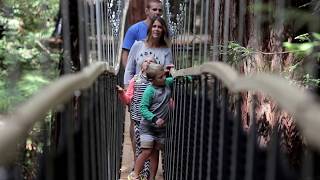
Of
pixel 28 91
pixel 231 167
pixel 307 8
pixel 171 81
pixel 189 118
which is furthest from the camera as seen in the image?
pixel 171 81

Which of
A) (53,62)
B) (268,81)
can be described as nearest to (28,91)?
(53,62)

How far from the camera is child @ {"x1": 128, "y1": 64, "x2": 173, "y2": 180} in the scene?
3186 millimetres

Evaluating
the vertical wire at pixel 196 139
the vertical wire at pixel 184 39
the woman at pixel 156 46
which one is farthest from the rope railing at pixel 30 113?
the woman at pixel 156 46

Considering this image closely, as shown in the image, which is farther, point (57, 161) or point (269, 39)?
point (269, 39)

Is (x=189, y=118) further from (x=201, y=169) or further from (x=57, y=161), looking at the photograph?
(x=57, y=161)

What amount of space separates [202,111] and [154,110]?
147 cm

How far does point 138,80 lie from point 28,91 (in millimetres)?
1598

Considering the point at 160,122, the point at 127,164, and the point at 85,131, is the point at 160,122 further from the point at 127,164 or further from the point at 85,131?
the point at 85,131

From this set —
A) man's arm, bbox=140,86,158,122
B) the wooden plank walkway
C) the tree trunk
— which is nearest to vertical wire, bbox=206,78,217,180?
man's arm, bbox=140,86,158,122

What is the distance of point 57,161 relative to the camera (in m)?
0.94

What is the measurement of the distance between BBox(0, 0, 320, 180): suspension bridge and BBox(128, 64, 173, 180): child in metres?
0.11

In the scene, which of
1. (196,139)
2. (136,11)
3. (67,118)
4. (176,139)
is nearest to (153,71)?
(176,139)

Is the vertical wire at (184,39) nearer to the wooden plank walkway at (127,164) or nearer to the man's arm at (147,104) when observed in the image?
the man's arm at (147,104)

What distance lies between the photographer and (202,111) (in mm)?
1776
